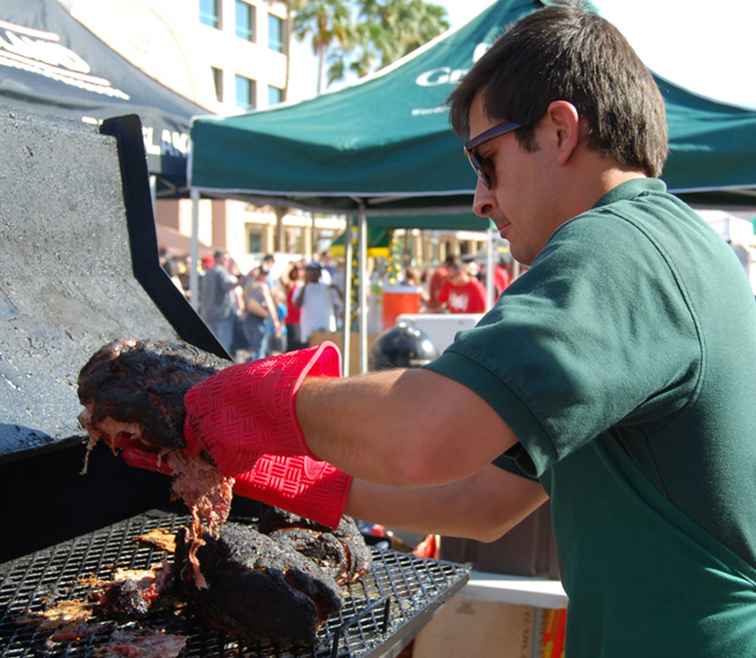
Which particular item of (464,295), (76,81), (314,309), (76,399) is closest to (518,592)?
(76,399)

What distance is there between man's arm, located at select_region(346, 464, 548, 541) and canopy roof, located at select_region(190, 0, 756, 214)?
109 inches

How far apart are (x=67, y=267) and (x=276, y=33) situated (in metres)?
43.5

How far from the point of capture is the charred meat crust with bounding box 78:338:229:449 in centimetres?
143

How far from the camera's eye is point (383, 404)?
1131 millimetres

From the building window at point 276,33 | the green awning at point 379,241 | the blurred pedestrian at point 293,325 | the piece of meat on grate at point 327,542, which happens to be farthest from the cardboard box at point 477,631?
the building window at point 276,33

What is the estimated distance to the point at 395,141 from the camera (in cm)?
455

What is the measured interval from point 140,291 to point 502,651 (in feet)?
6.36

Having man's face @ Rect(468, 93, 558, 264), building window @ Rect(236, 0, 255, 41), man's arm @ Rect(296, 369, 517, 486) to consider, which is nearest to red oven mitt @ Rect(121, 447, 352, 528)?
man's arm @ Rect(296, 369, 517, 486)

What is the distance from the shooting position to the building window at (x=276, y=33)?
41719 millimetres

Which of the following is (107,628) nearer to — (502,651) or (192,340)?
(192,340)

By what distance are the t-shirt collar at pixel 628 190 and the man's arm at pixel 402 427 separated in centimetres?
44

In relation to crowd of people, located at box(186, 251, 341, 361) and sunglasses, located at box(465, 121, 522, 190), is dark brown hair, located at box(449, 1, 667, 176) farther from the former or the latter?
crowd of people, located at box(186, 251, 341, 361)

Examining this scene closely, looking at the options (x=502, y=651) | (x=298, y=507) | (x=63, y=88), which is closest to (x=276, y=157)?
(x=63, y=88)

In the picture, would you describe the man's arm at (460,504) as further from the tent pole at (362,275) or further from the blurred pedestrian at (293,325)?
the blurred pedestrian at (293,325)
